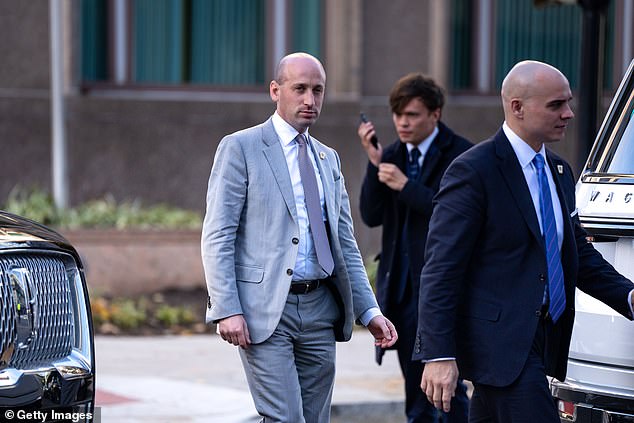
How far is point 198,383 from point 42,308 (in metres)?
4.21

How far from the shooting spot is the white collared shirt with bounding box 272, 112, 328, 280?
16.6 ft

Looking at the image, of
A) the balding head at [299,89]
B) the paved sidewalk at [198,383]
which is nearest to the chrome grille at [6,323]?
the balding head at [299,89]

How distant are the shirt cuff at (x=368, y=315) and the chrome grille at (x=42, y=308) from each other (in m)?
1.28

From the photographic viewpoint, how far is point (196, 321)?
38.2 feet

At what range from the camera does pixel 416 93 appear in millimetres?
6598

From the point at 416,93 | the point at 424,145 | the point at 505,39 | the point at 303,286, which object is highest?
the point at 505,39

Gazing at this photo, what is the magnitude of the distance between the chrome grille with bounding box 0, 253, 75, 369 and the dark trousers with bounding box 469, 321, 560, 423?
5.41 ft

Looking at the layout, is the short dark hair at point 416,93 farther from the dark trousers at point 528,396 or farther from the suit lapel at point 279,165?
the dark trousers at point 528,396

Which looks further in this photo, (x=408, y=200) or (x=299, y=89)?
(x=408, y=200)

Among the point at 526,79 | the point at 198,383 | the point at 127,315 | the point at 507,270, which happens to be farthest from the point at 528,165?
the point at 127,315

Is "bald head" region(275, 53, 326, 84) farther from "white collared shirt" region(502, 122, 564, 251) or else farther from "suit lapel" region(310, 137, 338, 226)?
"white collared shirt" region(502, 122, 564, 251)

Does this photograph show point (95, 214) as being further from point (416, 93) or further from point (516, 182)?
point (516, 182)

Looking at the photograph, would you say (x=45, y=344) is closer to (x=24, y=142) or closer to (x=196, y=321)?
(x=196, y=321)

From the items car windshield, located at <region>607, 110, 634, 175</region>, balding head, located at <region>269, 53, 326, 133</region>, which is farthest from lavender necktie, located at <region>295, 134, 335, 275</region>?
car windshield, located at <region>607, 110, 634, 175</region>
